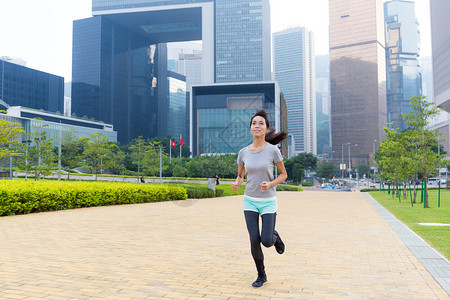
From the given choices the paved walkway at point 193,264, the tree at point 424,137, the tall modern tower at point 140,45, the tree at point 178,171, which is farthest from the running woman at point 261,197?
the tall modern tower at point 140,45

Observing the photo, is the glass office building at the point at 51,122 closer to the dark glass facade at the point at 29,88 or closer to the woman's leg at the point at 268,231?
the dark glass facade at the point at 29,88

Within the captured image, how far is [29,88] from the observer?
4769 inches

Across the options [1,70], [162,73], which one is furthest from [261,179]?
[162,73]

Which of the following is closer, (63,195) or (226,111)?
(63,195)

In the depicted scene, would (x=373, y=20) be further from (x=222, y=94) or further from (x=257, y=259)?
(x=257, y=259)

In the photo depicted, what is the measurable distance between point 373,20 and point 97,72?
133 m

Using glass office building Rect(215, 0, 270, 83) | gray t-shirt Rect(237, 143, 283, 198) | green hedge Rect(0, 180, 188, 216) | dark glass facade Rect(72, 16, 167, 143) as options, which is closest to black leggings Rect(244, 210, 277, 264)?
gray t-shirt Rect(237, 143, 283, 198)

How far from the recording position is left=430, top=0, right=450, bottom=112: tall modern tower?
8138cm

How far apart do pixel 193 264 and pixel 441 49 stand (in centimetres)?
10118

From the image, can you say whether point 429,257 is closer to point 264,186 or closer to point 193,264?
point 264,186

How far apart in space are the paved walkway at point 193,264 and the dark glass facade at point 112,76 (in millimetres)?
129662

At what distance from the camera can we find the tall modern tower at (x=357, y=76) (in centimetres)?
16834

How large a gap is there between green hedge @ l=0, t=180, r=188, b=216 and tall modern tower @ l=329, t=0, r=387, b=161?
527ft

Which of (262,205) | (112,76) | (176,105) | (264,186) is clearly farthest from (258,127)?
(176,105)
